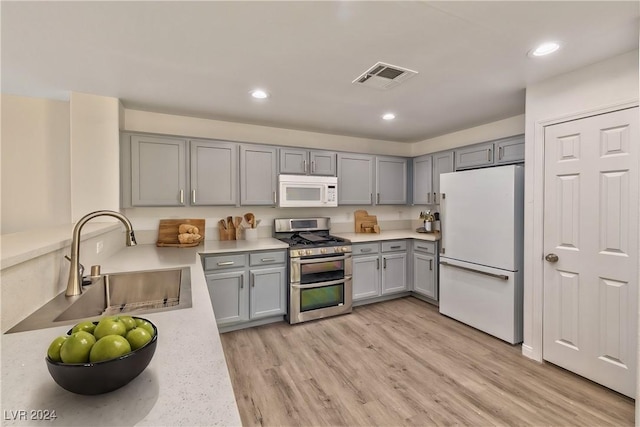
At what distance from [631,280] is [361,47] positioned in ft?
7.82

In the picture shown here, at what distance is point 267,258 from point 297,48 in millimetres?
2041

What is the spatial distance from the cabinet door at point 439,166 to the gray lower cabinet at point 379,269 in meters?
0.83

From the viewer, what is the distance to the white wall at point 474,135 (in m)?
3.32

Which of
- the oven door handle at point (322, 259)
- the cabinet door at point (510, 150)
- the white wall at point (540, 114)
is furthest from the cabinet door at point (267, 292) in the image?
the cabinet door at point (510, 150)

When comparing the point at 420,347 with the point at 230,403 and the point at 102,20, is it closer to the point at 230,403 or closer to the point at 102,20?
the point at 230,403

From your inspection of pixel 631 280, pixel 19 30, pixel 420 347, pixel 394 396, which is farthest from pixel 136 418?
pixel 631 280

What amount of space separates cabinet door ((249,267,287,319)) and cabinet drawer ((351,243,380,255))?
0.97 meters

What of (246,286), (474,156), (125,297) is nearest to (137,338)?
(125,297)

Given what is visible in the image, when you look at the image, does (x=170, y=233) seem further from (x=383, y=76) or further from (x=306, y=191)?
(x=383, y=76)

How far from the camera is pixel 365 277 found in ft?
Answer: 12.0

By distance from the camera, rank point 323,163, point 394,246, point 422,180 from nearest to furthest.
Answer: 1. point 323,163
2. point 394,246
3. point 422,180

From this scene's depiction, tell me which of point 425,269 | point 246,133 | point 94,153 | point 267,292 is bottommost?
point 267,292

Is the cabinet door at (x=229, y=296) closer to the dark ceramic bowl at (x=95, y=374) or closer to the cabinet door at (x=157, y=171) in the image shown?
the cabinet door at (x=157, y=171)

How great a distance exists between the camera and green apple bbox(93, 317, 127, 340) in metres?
0.71
